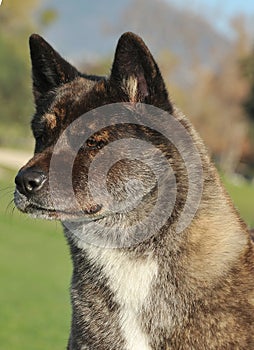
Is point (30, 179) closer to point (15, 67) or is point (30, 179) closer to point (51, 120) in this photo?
point (51, 120)

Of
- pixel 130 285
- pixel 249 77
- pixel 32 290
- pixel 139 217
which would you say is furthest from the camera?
pixel 249 77

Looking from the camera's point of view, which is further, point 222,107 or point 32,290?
point 222,107

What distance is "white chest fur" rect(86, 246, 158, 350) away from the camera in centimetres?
459

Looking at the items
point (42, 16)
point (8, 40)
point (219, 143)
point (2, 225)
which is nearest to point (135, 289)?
point (2, 225)

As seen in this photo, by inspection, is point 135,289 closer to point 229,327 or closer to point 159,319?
point 159,319

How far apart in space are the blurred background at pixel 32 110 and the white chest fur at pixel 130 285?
1049mm

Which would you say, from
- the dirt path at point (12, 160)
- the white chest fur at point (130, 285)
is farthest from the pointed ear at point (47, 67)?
the dirt path at point (12, 160)

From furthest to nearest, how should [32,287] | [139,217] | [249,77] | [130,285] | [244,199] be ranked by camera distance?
1. [244,199]
2. [249,77]
3. [32,287]
4. [139,217]
5. [130,285]

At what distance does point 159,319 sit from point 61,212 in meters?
0.92

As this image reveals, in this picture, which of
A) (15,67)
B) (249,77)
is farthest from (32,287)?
(15,67)

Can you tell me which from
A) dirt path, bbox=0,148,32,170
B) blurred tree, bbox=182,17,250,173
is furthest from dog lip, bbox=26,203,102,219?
blurred tree, bbox=182,17,250,173

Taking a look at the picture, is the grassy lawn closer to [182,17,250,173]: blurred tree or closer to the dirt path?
the dirt path

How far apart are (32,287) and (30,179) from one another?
10468 millimetres

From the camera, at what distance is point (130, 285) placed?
15.5 feet
